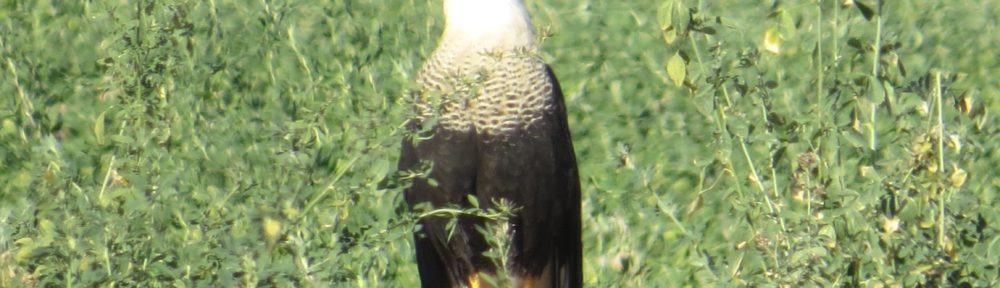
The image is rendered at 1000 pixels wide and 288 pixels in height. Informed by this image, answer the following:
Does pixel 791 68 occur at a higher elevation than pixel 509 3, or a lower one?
lower

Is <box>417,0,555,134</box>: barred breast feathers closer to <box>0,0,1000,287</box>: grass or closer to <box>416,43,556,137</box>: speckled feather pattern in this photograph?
<box>416,43,556,137</box>: speckled feather pattern

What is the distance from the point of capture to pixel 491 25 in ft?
13.1

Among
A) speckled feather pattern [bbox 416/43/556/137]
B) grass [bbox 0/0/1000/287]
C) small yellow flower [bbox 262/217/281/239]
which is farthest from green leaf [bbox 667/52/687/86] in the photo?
speckled feather pattern [bbox 416/43/556/137]

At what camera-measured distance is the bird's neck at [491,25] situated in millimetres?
3990

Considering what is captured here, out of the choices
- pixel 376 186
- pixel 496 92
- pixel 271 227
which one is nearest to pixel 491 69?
pixel 496 92

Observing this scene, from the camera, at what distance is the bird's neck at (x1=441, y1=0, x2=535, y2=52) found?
13.1ft

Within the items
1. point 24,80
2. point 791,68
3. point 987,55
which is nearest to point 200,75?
point 24,80

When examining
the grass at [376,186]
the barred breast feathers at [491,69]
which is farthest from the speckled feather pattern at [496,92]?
the grass at [376,186]

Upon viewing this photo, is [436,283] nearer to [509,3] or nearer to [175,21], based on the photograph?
[509,3]

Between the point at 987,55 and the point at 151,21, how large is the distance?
15.3 feet

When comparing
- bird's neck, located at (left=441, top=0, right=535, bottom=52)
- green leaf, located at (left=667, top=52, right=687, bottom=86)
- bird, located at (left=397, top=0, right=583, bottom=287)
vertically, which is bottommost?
bird, located at (left=397, top=0, right=583, bottom=287)

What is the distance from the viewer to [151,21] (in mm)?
2928

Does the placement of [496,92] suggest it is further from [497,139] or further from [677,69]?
[677,69]

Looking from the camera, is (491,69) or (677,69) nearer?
(677,69)
